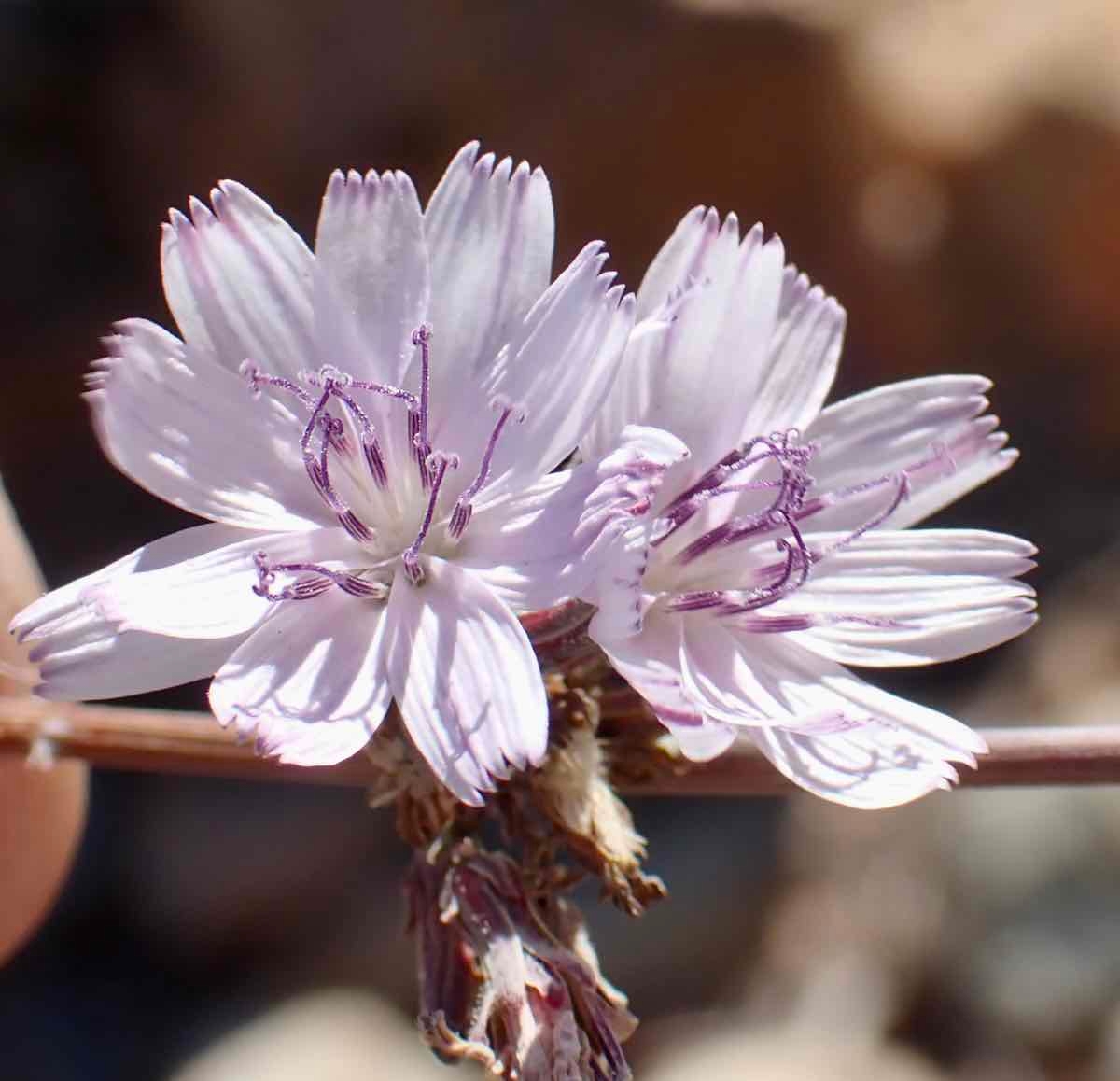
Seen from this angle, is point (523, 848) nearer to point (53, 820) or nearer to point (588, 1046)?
point (588, 1046)

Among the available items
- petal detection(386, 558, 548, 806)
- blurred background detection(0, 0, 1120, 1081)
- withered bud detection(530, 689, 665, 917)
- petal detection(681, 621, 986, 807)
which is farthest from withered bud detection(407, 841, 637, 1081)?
blurred background detection(0, 0, 1120, 1081)

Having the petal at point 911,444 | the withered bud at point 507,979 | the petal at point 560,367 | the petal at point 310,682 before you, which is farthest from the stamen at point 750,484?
the withered bud at point 507,979

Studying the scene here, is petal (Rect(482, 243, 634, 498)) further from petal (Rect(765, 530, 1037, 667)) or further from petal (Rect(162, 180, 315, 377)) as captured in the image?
petal (Rect(765, 530, 1037, 667))

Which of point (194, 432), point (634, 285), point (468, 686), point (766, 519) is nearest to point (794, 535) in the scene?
point (766, 519)

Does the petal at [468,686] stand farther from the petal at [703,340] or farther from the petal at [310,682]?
the petal at [703,340]

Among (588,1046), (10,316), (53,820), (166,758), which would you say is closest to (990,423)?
(588,1046)
